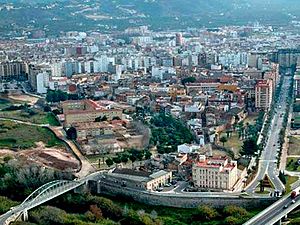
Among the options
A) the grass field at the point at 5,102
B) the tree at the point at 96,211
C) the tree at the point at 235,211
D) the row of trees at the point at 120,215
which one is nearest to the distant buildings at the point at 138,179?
the row of trees at the point at 120,215

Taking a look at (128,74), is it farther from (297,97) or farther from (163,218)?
(163,218)

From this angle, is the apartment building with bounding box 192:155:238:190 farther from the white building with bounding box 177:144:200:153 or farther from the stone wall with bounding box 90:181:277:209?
the white building with bounding box 177:144:200:153

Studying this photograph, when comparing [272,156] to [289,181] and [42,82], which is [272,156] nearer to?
[289,181]

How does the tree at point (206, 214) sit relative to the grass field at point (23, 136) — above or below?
above

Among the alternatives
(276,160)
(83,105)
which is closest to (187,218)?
(276,160)

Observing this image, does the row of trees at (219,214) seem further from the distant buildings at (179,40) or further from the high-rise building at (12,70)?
the distant buildings at (179,40)

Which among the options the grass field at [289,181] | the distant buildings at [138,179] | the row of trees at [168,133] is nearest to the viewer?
the grass field at [289,181]

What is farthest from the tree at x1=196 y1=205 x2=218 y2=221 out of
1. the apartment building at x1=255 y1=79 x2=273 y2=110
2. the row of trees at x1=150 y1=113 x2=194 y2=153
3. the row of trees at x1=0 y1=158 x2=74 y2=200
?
the apartment building at x1=255 y1=79 x2=273 y2=110
